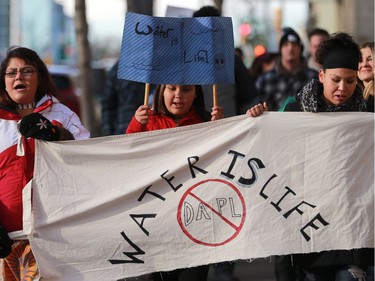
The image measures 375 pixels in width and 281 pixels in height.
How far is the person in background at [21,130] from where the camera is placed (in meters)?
5.44

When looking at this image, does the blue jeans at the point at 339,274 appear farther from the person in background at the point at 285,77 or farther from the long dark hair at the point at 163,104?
the person in background at the point at 285,77

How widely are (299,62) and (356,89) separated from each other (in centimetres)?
375

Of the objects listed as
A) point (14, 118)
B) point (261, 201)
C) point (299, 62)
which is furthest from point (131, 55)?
point (299, 62)

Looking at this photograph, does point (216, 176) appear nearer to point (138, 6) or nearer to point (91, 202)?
point (91, 202)

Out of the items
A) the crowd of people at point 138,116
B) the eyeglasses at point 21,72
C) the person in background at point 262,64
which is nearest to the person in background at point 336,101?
the crowd of people at point 138,116

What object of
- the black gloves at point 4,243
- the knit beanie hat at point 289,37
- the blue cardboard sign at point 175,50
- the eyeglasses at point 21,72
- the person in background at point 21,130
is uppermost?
the knit beanie hat at point 289,37

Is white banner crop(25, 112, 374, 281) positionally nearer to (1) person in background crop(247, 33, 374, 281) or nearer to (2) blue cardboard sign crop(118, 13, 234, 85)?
(1) person in background crop(247, 33, 374, 281)

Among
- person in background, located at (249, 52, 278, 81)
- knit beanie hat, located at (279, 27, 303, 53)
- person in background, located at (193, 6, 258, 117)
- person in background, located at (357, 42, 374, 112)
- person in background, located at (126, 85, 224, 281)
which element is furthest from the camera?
person in background, located at (249, 52, 278, 81)

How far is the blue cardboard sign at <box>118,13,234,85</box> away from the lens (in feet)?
18.6

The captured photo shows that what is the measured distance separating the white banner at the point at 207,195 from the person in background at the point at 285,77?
364 centimetres

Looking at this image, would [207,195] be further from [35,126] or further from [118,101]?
[118,101]

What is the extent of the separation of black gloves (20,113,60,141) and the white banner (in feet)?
0.45

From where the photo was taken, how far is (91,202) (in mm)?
5559

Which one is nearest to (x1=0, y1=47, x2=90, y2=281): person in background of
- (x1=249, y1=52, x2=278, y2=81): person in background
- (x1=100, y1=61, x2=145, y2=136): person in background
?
(x1=100, y1=61, x2=145, y2=136): person in background
